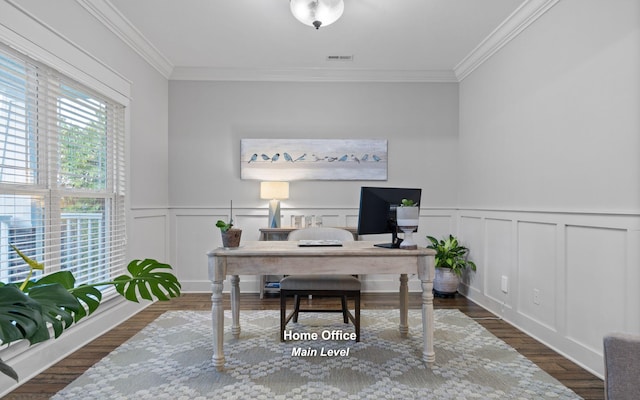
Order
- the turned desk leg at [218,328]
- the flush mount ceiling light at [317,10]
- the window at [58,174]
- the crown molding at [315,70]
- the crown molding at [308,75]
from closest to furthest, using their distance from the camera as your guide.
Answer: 1. the window at [58,174]
2. the turned desk leg at [218,328]
3. the flush mount ceiling light at [317,10]
4. the crown molding at [315,70]
5. the crown molding at [308,75]

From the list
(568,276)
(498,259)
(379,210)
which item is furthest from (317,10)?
(498,259)

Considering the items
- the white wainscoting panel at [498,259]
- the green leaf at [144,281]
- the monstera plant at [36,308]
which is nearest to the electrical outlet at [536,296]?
the white wainscoting panel at [498,259]

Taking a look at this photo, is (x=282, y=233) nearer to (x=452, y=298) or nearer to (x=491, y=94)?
(x=452, y=298)

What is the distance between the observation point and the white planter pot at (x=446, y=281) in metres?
3.88

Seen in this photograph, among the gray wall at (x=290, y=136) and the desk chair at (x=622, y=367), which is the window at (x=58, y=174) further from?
the desk chair at (x=622, y=367)

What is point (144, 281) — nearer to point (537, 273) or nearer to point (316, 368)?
point (316, 368)

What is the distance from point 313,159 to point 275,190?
61 centimetres

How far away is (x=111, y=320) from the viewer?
3.06 metres

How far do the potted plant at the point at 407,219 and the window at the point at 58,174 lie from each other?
2.26 meters

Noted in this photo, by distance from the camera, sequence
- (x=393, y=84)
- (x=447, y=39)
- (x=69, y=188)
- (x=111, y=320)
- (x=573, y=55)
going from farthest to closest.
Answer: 1. (x=393, y=84)
2. (x=447, y=39)
3. (x=111, y=320)
4. (x=69, y=188)
5. (x=573, y=55)

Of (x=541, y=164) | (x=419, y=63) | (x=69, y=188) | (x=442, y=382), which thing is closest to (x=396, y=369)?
(x=442, y=382)

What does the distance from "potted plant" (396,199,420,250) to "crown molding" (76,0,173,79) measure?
268 centimetres

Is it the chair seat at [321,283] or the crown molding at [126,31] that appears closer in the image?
the chair seat at [321,283]

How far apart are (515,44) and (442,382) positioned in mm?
2756
